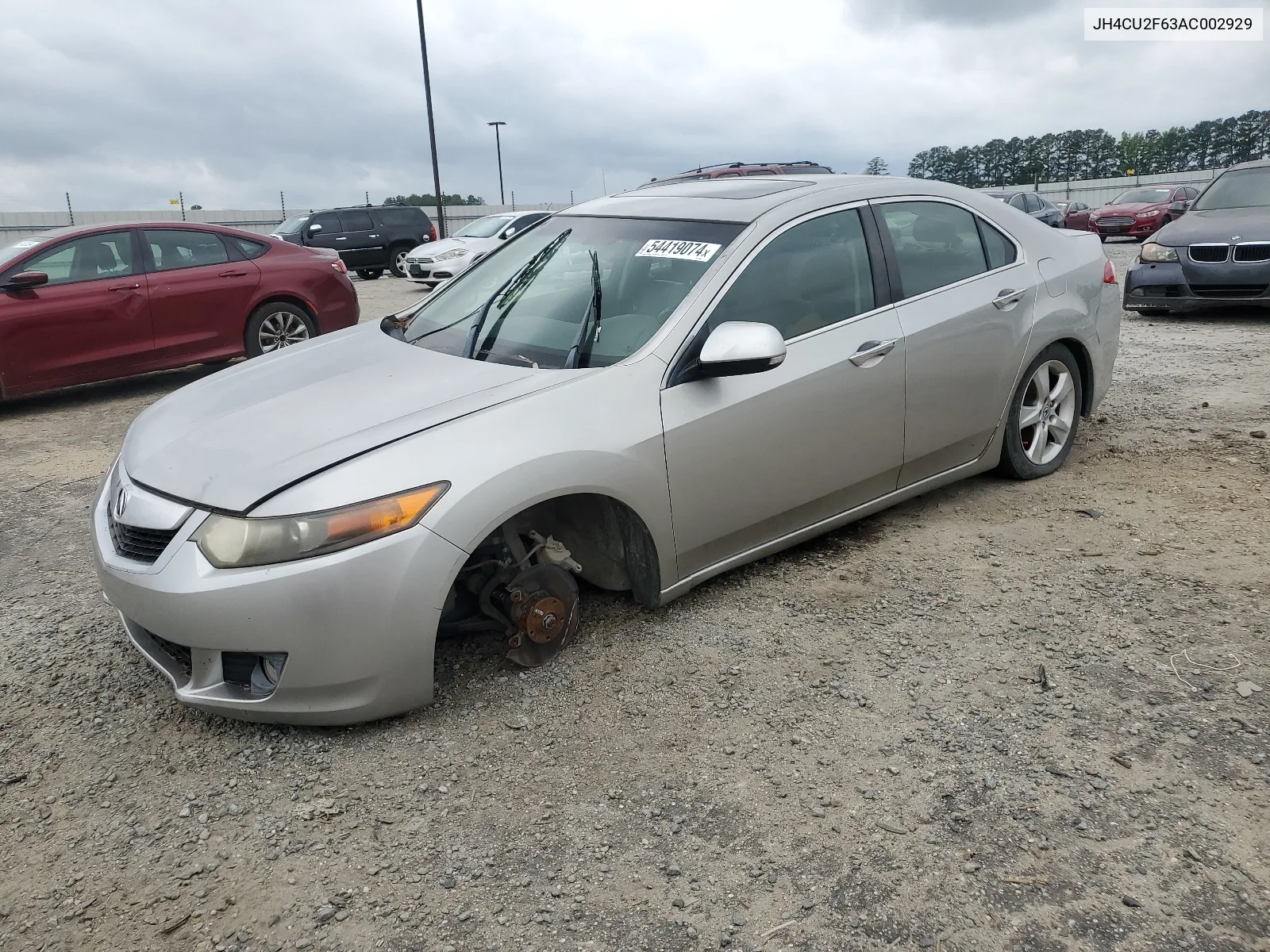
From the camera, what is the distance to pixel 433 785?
273 centimetres

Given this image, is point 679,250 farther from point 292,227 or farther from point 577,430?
point 292,227

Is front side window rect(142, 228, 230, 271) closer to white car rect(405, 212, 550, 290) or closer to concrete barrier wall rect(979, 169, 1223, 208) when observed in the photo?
white car rect(405, 212, 550, 290)

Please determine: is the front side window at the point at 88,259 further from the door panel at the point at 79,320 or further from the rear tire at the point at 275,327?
the rear tire at the point at 275,327

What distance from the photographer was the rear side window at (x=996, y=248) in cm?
452

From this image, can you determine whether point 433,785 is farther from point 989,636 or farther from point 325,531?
point 989,636

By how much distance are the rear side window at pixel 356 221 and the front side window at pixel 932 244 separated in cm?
2005

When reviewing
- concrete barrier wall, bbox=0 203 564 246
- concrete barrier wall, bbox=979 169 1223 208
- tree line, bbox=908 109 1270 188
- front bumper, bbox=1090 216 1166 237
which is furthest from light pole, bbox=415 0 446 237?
tree line, bbox=908 109 1270 188

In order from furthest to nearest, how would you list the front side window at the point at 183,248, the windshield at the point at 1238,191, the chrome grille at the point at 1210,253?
the windshield at the point at 1238,191, the chrome grille at the point at 1210,253, the front side window at the point at 183,248

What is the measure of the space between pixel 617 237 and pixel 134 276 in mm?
5873

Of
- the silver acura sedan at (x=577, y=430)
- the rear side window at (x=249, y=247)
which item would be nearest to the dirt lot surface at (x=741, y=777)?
the silver acura sedan at (x=577, y=430)

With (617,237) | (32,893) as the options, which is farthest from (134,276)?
(32,893)

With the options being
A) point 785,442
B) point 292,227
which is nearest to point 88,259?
point 785,442

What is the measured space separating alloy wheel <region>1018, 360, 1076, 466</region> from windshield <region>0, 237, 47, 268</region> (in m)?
7.49

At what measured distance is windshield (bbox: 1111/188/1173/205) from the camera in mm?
24016
